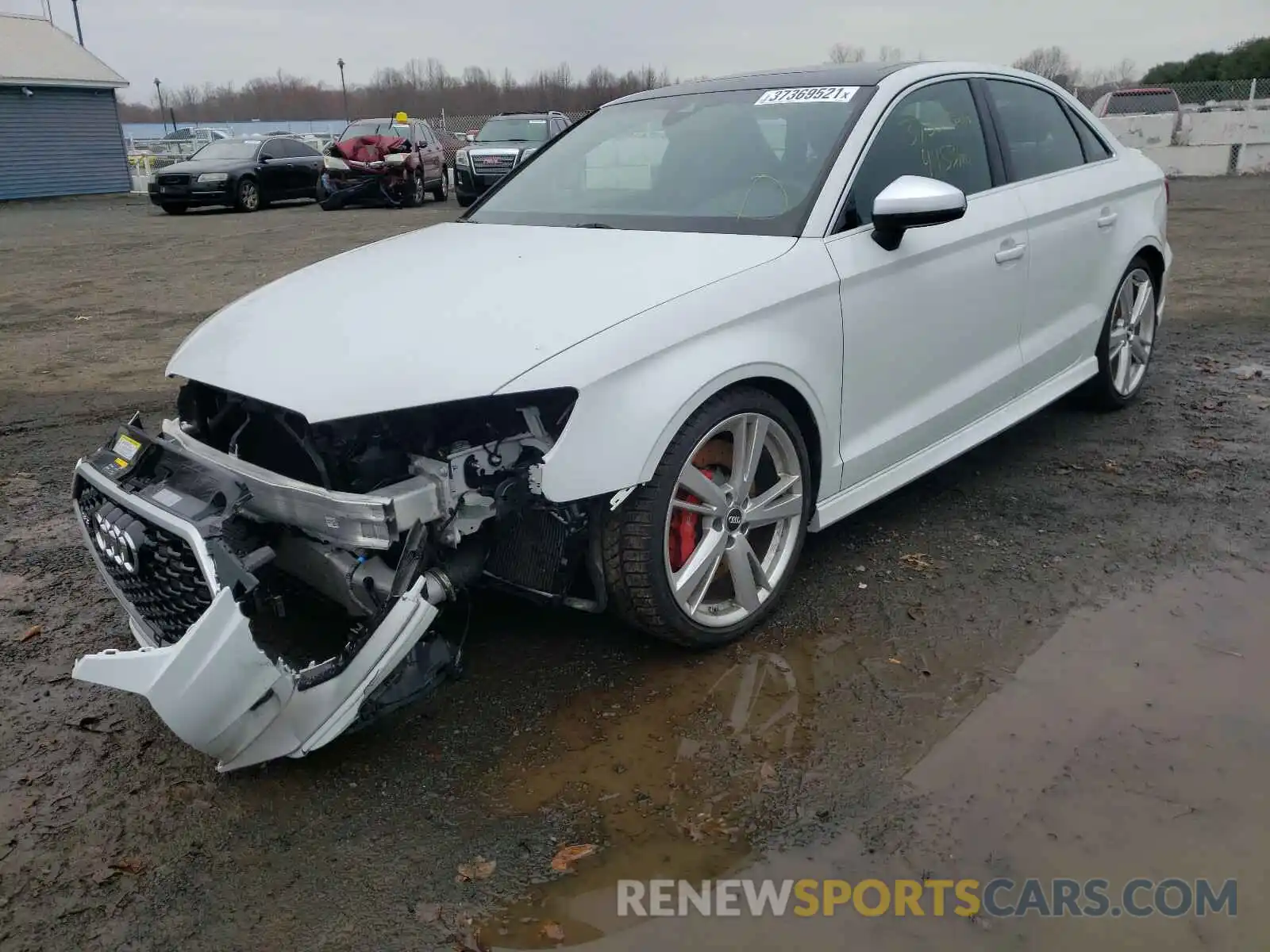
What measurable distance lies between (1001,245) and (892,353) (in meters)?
0.86

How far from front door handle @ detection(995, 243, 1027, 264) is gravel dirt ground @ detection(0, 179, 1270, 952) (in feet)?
3.29

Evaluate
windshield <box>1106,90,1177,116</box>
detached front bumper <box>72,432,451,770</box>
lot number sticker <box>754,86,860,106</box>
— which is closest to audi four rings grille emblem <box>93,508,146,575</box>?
detached front bumper <box>72,432,451,770</box>

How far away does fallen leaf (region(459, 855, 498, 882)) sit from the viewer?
229 centimetres

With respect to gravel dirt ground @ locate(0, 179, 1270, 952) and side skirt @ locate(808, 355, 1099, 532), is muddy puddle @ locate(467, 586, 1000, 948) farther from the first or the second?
side skirt @ locate(808, 355, 1099, 532)

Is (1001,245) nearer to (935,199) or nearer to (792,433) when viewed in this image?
(935,199)

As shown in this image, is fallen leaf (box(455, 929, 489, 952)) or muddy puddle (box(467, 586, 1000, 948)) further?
muddy puddle (box(467, 586, 1000, 948))

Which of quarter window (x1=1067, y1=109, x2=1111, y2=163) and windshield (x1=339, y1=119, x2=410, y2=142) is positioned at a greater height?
windshield (x1=339, y1=119, x2=410, y2=142)

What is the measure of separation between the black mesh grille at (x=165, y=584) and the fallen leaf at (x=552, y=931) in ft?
3.66

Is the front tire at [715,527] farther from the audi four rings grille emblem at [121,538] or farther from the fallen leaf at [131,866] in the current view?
the fallen leaf at [131,866]

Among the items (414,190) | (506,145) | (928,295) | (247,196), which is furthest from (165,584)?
(247,196)

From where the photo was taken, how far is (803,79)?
3.95 meters

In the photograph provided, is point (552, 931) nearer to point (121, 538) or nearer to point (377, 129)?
point (121, 538)

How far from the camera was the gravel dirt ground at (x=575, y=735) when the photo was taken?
2266 millimetres

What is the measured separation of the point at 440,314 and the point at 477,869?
146 cm
